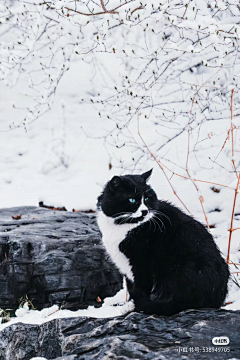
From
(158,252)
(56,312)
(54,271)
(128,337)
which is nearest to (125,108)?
(54,271)

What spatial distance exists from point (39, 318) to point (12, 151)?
4.49 meters

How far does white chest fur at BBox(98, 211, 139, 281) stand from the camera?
2.69 metres

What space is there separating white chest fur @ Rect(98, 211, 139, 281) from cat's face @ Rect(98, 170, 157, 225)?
0.04 metres

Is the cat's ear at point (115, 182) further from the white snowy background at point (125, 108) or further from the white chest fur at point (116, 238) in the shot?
the white snowy background at point (125, 108)

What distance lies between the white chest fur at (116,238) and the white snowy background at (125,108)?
0.41 meters

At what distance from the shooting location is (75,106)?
851 cm

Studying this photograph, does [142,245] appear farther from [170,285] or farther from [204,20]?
[204,20]

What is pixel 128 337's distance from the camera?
2109mm

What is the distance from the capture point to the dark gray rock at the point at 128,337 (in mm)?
1930

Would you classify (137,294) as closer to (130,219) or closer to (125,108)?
(130,219)

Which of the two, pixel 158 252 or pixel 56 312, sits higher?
pixel 158 252

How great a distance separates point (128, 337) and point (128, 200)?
840 mm

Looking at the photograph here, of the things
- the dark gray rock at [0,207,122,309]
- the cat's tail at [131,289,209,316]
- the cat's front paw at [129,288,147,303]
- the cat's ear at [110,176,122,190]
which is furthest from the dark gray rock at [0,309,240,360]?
the dark gray rock at [0,207,122,309]

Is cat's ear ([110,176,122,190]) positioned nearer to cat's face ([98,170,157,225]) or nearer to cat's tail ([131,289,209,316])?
cat's face ([98,170,157,225])
